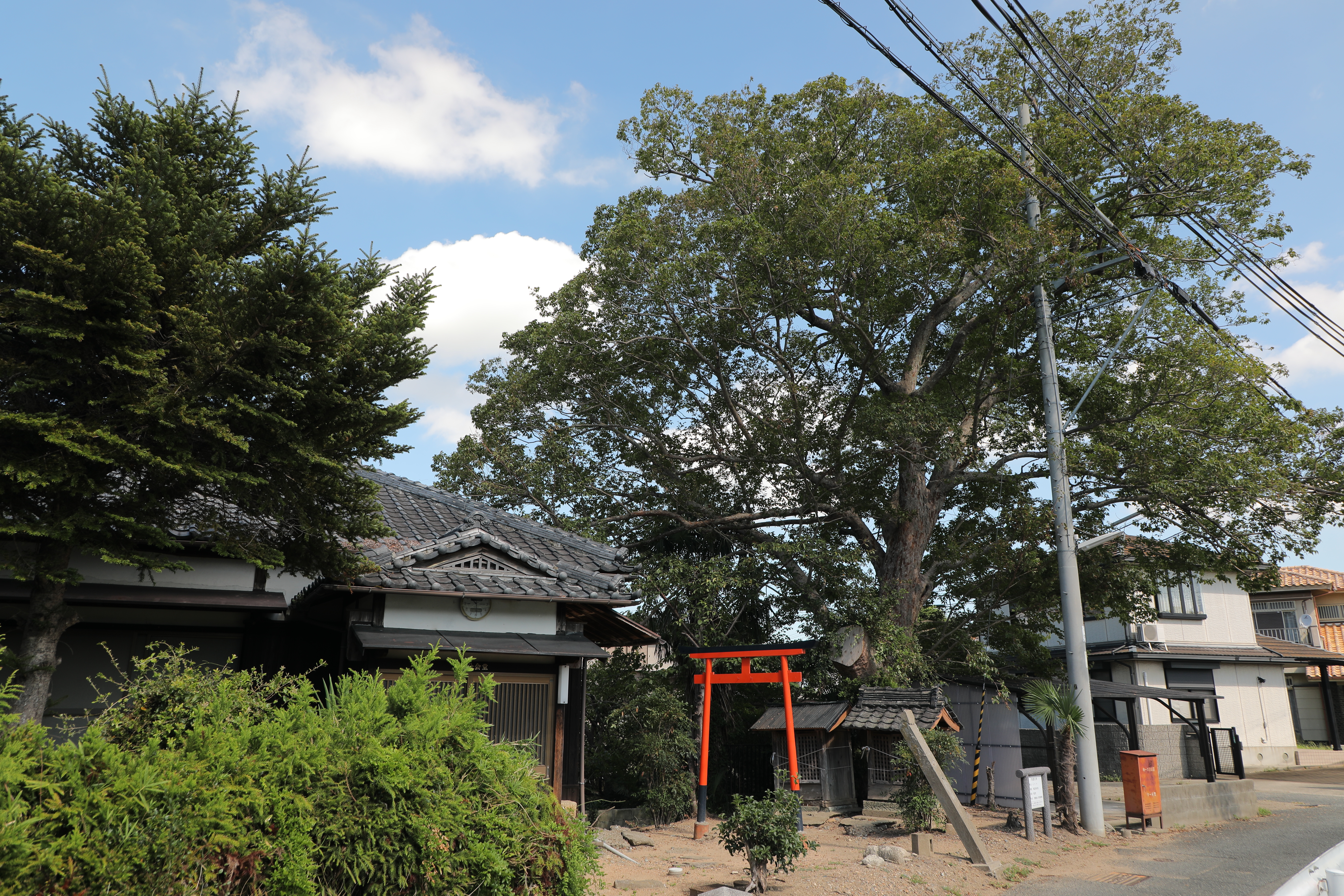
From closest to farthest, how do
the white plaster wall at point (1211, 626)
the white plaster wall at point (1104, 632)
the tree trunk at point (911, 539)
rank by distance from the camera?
the tree trunk at point (911, 539) → the white plaster wall at point (1104, 632) → the white plaster wall at point (1211, 626)

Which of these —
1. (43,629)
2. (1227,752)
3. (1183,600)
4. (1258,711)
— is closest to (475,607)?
(43,629)

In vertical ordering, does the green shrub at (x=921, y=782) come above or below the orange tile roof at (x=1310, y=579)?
below

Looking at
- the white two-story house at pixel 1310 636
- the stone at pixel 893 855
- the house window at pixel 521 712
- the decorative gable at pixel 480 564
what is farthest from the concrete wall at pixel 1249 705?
the decorative gable at pixel 480 564

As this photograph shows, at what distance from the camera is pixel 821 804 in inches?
644

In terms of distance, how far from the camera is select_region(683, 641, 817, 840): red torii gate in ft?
45.4

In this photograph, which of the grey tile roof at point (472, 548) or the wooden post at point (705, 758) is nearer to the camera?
the grey tile roof at point (472, 548)

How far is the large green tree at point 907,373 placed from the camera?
17.6m

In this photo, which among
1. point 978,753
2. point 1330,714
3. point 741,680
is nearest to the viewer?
point 741,680

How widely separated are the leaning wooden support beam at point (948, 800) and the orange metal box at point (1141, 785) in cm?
377

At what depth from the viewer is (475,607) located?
35.5 feet

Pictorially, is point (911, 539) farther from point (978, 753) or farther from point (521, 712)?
point (521, 712)

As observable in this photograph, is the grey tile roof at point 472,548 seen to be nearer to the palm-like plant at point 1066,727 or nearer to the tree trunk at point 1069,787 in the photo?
the palm-like plant at point 1066,727

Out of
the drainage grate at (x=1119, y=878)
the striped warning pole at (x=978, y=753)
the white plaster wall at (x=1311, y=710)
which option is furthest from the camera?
the white plaster wall at (x=1311, y=710)

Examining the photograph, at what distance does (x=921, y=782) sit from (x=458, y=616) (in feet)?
28.2
